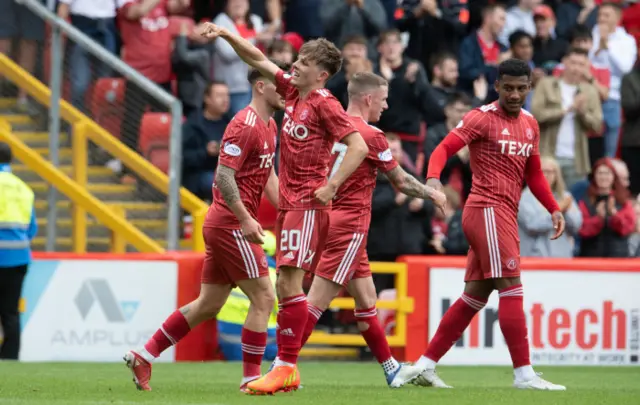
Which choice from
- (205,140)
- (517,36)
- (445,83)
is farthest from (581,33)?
(205,140)

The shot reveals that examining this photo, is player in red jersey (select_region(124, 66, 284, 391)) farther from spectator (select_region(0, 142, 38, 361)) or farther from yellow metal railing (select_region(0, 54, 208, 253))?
yellow metal railing (select_region(0, 54, 208, 253))

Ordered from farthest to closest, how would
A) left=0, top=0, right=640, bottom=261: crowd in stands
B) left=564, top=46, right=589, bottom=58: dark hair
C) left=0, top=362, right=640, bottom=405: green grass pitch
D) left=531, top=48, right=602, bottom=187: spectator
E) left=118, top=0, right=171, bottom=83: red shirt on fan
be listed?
left=564, top=46, right=589, bottom=58: dark hair < left=531, top=48, right=602, bottom=187: spectator < left=118, top=0, right=171, bottom=83: red shirt on fan < left=0, top=0, right=640, bottom=261: crowd in stands < left=0, top=362, right=640, bottom=405: green grass pitch

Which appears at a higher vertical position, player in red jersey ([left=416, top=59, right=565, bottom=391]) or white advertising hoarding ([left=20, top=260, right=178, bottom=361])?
player in red jersey ([left=416, top=59, right=565, bottom=391])

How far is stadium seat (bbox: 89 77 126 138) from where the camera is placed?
15.9 metres

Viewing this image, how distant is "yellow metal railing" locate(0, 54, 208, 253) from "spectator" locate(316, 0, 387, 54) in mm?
3116

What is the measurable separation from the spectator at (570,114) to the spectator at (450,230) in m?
1.84

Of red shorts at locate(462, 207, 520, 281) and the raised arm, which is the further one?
red shorts at locate(462, 207, 520, 281)

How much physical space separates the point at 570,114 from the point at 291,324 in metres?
9.68

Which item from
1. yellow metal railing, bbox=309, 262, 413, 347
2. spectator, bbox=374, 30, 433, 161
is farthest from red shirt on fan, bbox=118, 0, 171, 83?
yellow metal railing, bbox=309, 262, 413, 347

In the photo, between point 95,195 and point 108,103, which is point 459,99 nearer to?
point 108,103

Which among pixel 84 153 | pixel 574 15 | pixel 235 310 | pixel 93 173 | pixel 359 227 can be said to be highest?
pixel 574 15

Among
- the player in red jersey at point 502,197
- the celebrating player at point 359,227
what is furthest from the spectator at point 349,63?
the player in red jersey at point 502,197

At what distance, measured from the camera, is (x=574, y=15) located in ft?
69.1

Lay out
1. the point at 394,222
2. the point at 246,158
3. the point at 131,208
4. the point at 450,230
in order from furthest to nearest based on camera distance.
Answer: the point at 450,230 < the point at 131,208 < the point at 394,222 < the point at 246,158
